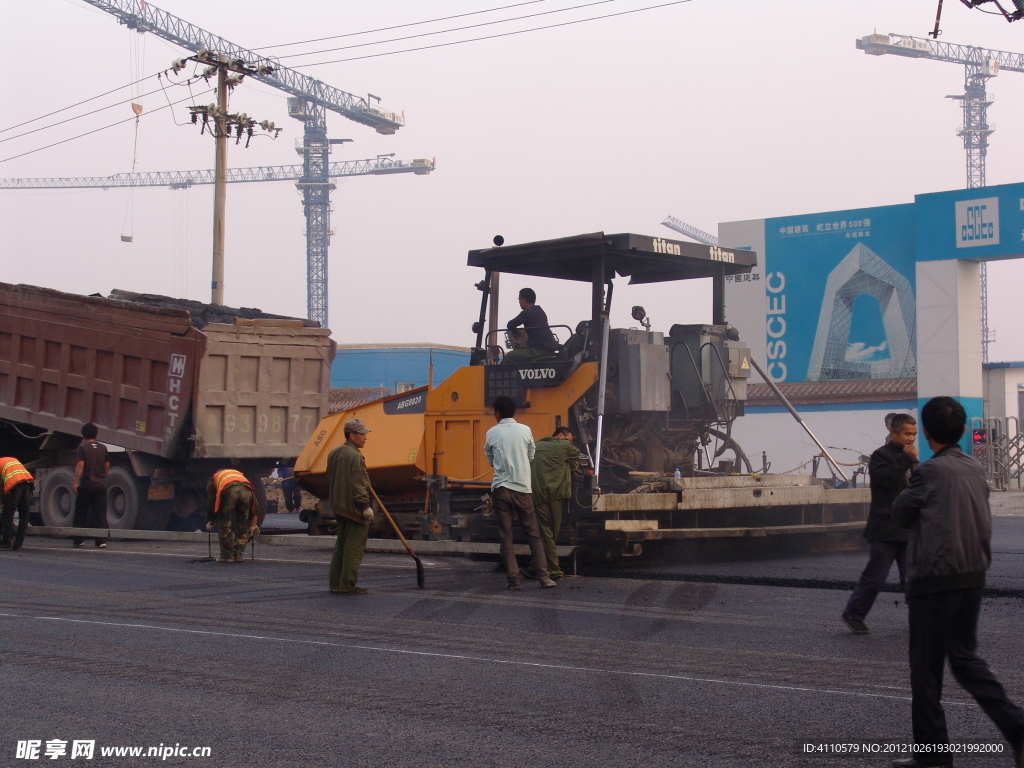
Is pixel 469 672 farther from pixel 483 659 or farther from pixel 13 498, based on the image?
pixel 13 498

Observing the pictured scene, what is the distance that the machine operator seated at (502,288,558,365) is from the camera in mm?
11297

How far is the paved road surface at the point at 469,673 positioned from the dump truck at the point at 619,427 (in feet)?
4.21

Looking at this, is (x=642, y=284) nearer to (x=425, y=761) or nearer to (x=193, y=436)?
(x=193, y=436)

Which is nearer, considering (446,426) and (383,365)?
(446,426)

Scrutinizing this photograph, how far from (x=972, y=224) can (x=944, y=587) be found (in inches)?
1076

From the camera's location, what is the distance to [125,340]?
15844 millimetres

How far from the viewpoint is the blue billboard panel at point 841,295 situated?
32250mm

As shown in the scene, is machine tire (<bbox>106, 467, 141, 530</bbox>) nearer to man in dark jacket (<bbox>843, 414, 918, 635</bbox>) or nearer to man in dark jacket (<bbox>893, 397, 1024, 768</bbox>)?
man in dark jacket (<bbox>843, 414, 918, 635</bbox>)

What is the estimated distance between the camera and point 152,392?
15648 millimetres

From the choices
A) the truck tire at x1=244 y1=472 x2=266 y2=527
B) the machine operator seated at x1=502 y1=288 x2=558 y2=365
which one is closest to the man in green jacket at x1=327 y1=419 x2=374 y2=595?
the machine operator seated at x1=502 y1=288 x2=558 y2=365

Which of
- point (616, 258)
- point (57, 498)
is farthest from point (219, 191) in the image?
point (616, 258)

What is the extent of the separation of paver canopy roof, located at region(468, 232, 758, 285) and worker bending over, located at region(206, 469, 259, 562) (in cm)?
363
